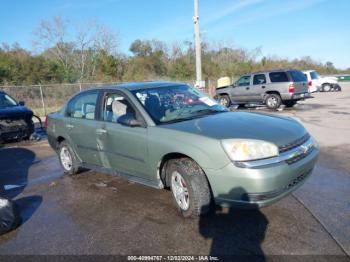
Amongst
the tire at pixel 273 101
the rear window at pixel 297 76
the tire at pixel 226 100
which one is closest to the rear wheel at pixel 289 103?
the tire at pixel 273 101

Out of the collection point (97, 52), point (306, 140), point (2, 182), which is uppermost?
point (97, 52)

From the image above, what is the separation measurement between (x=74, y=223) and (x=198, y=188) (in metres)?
1.67

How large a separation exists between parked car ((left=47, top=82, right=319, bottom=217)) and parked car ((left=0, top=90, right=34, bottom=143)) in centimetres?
556

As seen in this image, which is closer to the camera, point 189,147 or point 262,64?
point 189,147

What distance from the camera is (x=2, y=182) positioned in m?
6.28

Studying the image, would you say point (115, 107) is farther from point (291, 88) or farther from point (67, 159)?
point (291, 88)

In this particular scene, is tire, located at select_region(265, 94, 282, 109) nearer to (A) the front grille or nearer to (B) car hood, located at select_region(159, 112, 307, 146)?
(B) car hood, located at select_region(159, 112, 307, 146)

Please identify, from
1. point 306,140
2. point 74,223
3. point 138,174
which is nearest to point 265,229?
point 306,140

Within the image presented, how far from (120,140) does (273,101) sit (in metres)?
12.9

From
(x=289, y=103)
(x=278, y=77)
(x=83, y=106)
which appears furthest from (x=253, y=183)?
(x=289, y=103)

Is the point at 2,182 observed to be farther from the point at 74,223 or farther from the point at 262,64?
the point at 262,64

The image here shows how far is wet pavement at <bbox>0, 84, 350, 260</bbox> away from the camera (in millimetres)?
3445

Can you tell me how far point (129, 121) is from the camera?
4414mm

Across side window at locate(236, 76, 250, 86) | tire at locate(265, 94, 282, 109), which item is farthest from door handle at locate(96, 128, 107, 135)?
side window at locate(236, 76, 250, 86)
